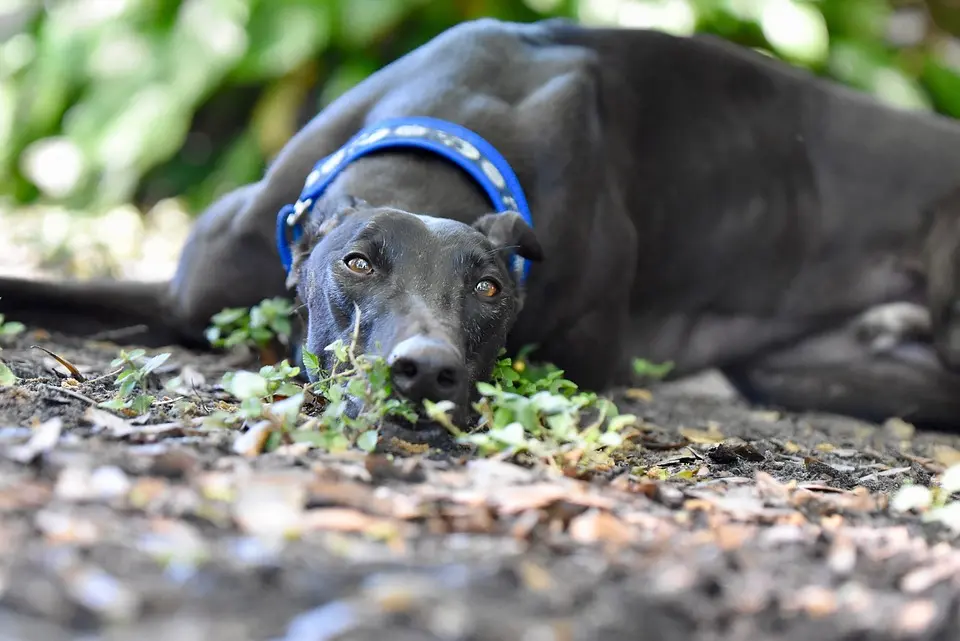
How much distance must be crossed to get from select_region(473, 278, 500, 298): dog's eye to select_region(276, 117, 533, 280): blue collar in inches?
17.0

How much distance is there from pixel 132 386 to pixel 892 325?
3.40 meters

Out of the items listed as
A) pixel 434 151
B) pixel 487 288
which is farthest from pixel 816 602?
pixel 434 151

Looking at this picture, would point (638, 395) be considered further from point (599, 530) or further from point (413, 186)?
point (599, 530)

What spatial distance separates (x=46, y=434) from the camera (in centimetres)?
187

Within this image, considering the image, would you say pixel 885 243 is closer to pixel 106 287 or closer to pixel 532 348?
pixel 532 348

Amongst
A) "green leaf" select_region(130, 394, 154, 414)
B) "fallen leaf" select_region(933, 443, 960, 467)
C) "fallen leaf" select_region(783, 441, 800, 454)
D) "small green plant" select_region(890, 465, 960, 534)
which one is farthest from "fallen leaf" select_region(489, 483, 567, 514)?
"fallen leaf" select_region(933, 443, 960, 467)

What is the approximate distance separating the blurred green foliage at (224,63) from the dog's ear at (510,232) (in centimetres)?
408

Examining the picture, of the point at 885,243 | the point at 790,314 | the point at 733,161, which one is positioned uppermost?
the point at 733,161

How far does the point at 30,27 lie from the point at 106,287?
5026 mm

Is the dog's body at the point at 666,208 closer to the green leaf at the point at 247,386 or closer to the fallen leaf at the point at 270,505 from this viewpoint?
the green leaf at the point at 247,386

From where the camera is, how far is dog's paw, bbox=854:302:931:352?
4652mm

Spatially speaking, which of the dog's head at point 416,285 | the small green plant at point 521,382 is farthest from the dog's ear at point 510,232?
the small green plant at point 521,382

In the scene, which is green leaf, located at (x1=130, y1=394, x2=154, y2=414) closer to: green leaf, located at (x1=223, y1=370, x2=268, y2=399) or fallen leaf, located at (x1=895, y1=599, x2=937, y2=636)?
green leaf, located at (x1=223, y1=370, x2=268, y2=399)

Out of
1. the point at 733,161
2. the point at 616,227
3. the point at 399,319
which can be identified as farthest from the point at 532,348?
the point at 733,161
